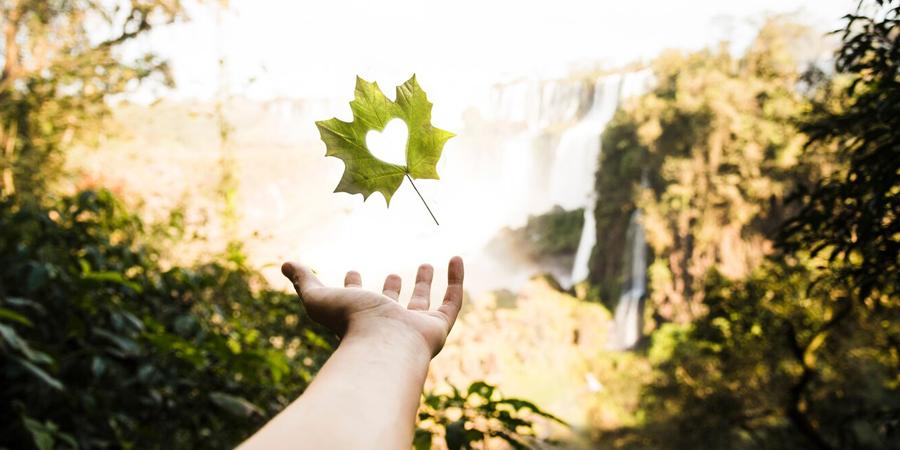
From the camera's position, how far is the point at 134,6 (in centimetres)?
325

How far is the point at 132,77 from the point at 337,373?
13.1 ft

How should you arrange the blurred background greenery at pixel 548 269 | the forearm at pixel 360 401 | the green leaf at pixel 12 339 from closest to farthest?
1. the forearm at pixel 360 401
2. the green leaf at pixel 12 339
3. the blurred background greenery at pixel 548 269

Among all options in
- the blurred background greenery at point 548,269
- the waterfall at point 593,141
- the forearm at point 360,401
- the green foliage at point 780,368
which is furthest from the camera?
the waterfall at point 593,141

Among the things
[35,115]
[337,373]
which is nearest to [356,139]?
[337,373]

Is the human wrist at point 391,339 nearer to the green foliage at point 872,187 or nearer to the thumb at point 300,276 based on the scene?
the thumb at point 300,276

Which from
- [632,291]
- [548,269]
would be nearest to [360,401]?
[632,291]

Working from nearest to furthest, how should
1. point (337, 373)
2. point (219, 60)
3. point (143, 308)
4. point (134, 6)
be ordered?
point (337, 373) → point (143, 308) → point (219, 60) → point (134, 6)

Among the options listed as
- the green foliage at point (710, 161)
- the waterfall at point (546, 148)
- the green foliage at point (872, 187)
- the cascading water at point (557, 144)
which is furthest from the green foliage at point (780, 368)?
the waterfall at point (546, 148)

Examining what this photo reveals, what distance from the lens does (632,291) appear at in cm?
1207

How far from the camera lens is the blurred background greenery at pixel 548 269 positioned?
0.89m

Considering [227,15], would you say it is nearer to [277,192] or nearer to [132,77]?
[132,77]

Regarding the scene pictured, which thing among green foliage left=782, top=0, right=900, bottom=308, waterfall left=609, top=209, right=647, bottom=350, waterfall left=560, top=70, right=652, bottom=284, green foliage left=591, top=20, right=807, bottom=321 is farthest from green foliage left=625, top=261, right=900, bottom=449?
waterfall left=560, top=70, right=652, bottom=284

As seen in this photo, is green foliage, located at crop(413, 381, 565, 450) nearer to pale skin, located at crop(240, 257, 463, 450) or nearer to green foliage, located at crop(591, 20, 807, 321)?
pale skin, located at crop(240, 257, 463, 450)

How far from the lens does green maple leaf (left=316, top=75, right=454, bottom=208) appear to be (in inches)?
17.0
